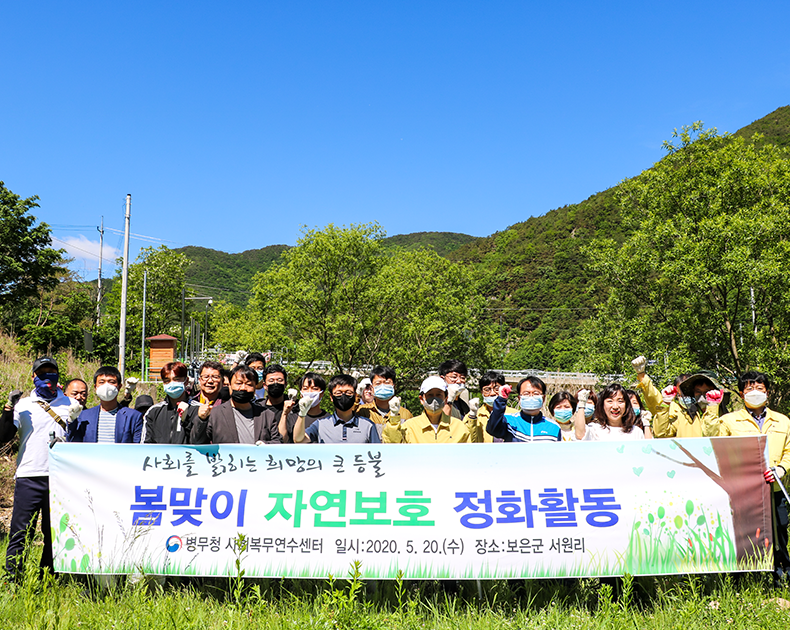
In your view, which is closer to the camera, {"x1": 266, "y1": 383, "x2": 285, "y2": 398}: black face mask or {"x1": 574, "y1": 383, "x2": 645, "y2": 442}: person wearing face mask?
{"x1": 574, "y1": 383, "x2": 645, "y2": 442}: person wearing face mask

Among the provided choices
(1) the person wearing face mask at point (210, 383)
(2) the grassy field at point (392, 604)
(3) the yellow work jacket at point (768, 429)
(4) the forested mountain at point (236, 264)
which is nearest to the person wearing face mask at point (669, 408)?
(3) the yellow work jacket at point (768, 429)

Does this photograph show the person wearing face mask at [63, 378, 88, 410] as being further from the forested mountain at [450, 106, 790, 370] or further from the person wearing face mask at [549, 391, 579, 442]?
the forested mountain at [450, 106, 790, 370]

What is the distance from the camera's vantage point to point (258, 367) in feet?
23.3

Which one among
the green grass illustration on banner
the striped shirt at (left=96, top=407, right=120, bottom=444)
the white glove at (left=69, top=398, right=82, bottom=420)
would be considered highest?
the white glove at (left=69, top=398, right=82, bottom=420)

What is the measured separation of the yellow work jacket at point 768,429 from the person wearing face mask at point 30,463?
5.22m

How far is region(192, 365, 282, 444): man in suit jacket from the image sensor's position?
180 inches

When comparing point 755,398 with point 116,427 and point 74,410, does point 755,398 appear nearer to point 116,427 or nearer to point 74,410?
point 116,427

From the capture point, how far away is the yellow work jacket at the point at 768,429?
461cm

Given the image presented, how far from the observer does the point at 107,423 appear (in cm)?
482

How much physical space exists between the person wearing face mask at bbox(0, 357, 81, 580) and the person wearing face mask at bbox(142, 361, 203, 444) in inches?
23.4

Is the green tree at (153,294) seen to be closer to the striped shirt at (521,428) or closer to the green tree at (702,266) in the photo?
the green tree at (702,266)

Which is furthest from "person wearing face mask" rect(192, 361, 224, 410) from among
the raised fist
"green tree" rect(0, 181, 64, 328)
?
"green tree" rect(0, 181, 64, 328)

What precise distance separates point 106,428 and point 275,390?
1425 millimetres

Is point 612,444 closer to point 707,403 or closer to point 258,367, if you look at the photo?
point 707,403
